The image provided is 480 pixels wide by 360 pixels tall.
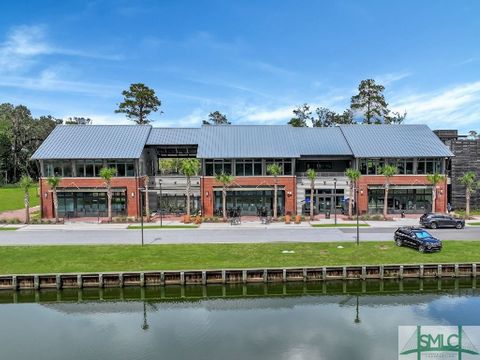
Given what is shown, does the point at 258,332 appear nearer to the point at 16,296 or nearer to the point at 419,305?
the point at 419,305

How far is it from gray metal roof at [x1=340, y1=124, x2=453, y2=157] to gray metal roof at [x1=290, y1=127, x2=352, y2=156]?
101 centimetres

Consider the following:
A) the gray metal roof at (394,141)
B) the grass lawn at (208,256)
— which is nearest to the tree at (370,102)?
the gray metal roof at (394,141)

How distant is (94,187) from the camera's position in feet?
177

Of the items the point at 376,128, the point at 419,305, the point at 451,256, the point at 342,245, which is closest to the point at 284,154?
→ the point at 376,128

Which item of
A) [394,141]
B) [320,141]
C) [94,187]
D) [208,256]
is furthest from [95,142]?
[394,141]

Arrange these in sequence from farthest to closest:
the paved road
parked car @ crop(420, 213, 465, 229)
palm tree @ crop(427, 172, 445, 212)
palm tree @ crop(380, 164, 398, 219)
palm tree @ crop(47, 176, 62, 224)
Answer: palm tree @ crop(427, 172, 445, 212), palm tree @ crop(380, 164, 398, 219), palm tree @ crop(47, 176, 62, 224), parked car @ crop(420, 213, 465, 229), the paved road

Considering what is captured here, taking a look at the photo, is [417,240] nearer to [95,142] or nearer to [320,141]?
[320,141]

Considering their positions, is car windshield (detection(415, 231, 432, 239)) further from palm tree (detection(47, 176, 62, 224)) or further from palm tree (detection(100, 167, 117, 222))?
palm tree (detection(47, 176, 62, 224))

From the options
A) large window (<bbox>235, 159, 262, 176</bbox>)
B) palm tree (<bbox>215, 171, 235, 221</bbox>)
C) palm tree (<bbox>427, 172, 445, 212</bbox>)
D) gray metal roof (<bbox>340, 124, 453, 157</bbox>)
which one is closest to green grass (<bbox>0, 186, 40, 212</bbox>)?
palm tree (<bbox>215, 171, 235, 221</bbox>)

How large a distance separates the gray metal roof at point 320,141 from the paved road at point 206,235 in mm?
14653

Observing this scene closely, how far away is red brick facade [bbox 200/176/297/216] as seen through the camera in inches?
2142

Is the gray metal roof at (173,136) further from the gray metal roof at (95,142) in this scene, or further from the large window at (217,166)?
the large window at (217,166)

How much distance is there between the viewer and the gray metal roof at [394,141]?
5525 centimetres

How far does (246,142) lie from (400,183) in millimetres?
20094
